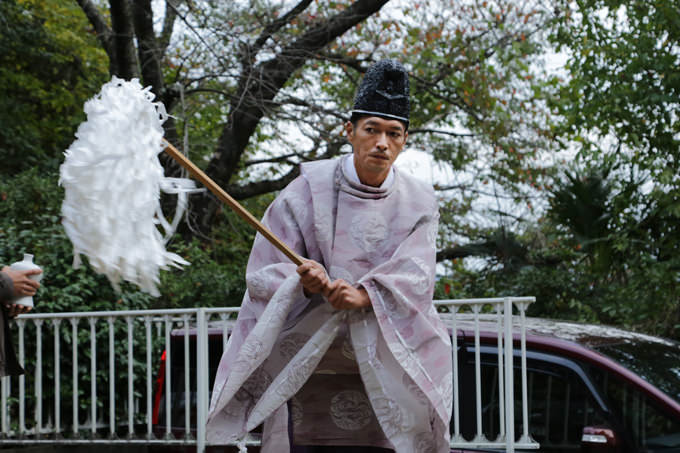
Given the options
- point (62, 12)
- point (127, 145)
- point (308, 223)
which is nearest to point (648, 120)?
point (308, 223)

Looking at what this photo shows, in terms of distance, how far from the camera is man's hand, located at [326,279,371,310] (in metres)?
2.55

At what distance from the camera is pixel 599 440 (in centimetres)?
363

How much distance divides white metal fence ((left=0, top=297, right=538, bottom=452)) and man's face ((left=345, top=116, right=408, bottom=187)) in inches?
59.8

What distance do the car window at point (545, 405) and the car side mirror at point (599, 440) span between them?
0.13ft

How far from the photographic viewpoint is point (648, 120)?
7.42m

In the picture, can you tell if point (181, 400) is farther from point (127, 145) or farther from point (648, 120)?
point (648, 120)

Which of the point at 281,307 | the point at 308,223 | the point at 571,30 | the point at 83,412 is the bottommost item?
the point at 83,412

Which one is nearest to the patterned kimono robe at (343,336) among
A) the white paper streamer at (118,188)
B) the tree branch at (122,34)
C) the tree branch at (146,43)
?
the white paper streamer at (118,188)

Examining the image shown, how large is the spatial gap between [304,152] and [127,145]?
8.74 metres

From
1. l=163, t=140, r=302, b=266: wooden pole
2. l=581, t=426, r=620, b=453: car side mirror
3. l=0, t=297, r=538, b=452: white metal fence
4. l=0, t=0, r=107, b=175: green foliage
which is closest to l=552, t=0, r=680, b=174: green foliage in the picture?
l=0, t=297, r=538, b=452: white metal fence

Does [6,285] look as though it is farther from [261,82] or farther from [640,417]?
[261,82]

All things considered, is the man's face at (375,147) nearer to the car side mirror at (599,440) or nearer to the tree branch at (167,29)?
the car side mirror at (599,440)

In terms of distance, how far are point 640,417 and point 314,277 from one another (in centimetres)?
201

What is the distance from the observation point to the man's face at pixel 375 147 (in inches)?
110
